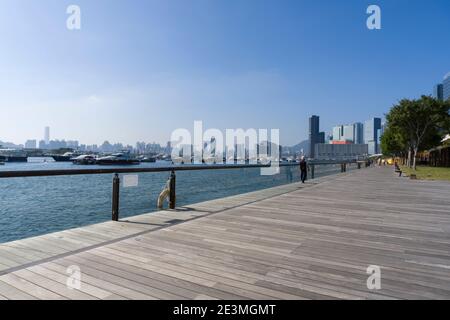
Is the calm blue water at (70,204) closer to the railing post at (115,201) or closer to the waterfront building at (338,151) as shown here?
the railing post at (115,201)

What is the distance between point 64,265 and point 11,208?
1152 cm

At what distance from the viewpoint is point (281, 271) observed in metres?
3.67

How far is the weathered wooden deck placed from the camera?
311cm

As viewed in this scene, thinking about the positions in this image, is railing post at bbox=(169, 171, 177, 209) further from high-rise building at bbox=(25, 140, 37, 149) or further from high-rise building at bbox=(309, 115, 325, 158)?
high-rise building at bbox=(309, 115, 325, 158)

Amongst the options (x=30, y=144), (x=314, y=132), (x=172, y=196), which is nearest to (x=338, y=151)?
(x=314, y=132)

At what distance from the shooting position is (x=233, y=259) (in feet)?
13.4

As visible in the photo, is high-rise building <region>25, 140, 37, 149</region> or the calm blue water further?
high-rise building <region>25, 140, 37, 149</region>

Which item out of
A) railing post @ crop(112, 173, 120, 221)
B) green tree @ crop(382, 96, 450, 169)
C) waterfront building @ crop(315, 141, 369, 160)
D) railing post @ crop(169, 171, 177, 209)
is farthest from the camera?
waterfront building @ crop(315, 141, 369, 160)

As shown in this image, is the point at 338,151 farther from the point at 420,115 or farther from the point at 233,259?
the point at 233,259

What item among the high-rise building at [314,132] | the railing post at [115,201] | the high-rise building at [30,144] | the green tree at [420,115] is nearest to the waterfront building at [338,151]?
the high-rise building at [314,132]

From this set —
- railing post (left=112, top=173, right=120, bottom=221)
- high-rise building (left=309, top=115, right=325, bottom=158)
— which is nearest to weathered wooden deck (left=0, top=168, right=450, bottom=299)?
railing post (left=112, top=173, right=120, bottom=221)

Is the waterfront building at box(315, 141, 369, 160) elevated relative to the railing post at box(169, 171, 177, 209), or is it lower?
elevated

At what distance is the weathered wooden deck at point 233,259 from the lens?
10.2 ft
